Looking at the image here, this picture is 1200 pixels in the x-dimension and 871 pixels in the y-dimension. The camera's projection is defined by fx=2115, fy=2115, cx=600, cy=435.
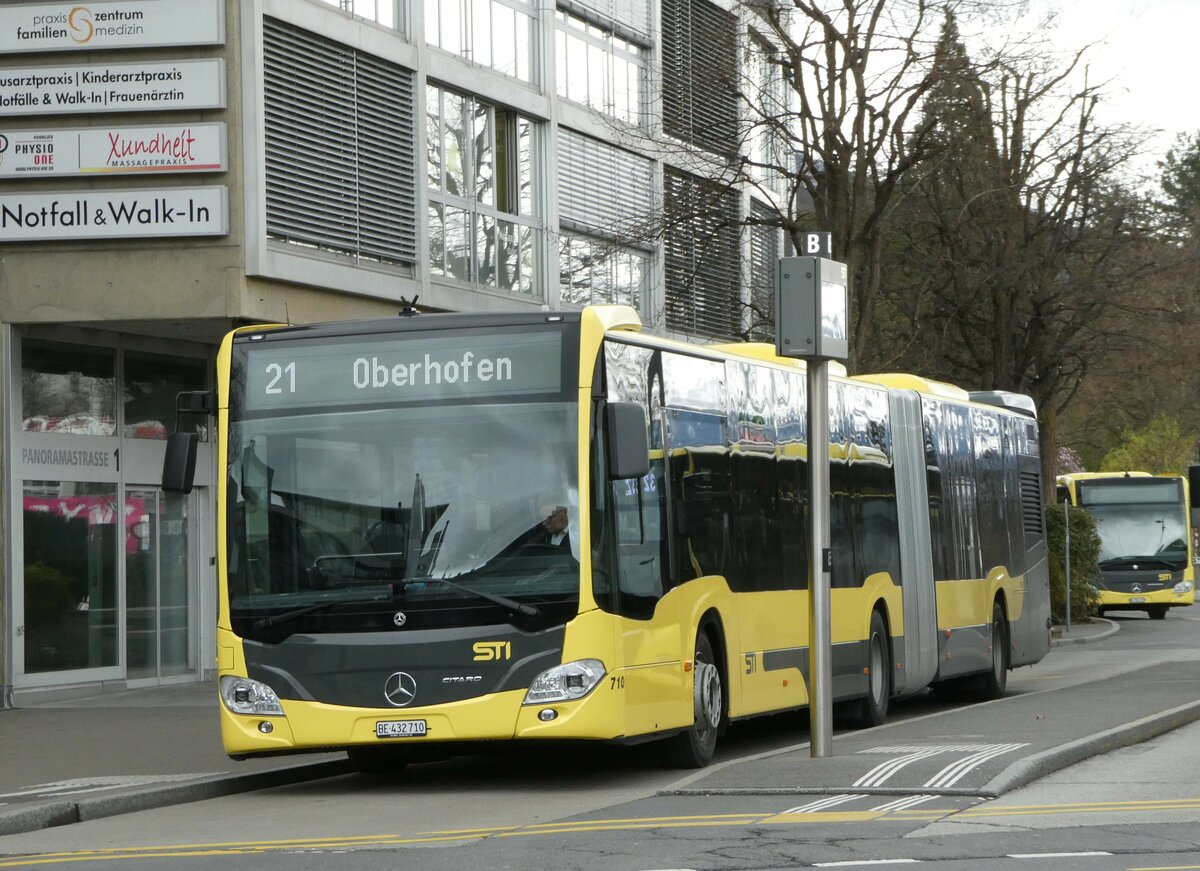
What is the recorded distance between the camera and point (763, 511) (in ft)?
52.5

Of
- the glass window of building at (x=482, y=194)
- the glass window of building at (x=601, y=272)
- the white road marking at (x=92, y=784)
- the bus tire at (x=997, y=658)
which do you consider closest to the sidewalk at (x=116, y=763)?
the white road marking at (x=92, y=784)

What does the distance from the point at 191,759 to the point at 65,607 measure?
8391mm

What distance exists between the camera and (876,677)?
60.7 feet

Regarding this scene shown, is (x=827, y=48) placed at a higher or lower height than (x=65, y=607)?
higher

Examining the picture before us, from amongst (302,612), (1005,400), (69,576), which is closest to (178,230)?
(69,576)

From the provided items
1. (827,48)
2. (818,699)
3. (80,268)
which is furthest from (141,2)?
(818,699)

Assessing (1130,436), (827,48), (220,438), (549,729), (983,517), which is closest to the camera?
(549,729)

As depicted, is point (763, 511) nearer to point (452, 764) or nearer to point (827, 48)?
point (452, 764)

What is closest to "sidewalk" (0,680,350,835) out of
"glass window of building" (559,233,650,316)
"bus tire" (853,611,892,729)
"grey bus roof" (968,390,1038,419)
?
"bus tire" (853,611,892,729)

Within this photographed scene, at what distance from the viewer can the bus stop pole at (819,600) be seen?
45.0 feet

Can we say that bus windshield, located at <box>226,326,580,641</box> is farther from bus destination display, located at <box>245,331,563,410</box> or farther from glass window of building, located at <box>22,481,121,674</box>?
glass window of building, located at <box>22,481,121,674</box>

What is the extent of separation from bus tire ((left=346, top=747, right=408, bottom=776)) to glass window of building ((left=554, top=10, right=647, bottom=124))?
17.0 meters

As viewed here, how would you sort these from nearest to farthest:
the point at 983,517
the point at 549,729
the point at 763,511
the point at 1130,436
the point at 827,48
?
the point at 549,729
the point at 763,511
the point at 983,517
the point at 827,48
the point at 1130,436

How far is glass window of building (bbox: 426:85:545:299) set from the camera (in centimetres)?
2717
